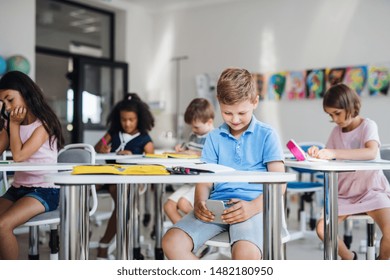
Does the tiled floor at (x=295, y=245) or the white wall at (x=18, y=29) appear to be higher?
the white wall at (x=18, y=29)

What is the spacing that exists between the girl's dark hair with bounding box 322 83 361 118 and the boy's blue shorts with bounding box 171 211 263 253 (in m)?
0.91

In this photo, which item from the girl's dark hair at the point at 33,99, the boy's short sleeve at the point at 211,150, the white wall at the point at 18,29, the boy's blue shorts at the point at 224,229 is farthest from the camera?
the white wall at the point at 18,29

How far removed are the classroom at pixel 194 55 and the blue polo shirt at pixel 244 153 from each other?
2384 mm

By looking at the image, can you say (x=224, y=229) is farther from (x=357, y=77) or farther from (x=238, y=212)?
(x=357, y=77)

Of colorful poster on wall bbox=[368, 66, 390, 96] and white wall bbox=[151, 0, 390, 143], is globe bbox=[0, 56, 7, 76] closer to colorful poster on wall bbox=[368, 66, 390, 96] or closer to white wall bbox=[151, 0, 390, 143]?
white wall bbox=[151, 0, 390, 143]

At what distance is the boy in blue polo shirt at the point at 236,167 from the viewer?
5.08 ft

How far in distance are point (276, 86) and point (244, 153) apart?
14.2 feet

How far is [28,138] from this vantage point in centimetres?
217

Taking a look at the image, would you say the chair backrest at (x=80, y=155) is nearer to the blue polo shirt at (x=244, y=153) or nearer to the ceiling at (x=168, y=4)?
the blue polo shirt at (x=244, y=153)

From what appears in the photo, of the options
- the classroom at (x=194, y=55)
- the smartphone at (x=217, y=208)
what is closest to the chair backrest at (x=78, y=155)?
the smartphone at (x=217, y=208)

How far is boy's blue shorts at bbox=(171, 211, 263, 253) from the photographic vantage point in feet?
4.99

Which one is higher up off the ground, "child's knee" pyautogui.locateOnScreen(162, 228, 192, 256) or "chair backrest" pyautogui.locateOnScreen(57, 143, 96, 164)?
"chair backrest" pyautogui.locateOnScreen(57, 143, 96, 164)

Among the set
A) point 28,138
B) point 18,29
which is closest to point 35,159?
point 28,138

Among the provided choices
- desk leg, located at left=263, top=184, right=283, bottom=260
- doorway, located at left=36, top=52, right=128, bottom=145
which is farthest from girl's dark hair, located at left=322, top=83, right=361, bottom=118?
doorway, located at left=36, top=52, right=128, bottom=145
